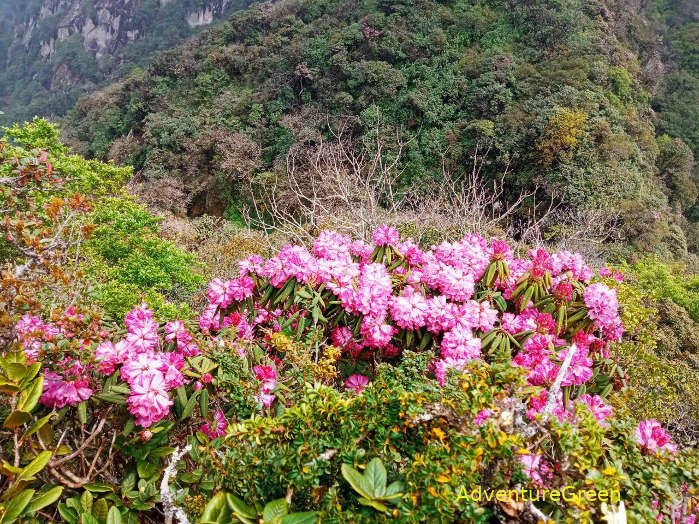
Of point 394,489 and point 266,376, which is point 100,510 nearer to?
point 266,376

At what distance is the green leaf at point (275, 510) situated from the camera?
0.84m

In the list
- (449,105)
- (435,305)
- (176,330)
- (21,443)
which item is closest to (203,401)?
(176,330)

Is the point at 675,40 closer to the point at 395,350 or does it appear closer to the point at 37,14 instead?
the point at 395,350

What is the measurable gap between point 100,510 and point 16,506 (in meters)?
0.22

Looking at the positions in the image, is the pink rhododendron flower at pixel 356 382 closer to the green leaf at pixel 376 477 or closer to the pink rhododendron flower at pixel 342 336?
the pink rhododendron flower at pixel 342 336

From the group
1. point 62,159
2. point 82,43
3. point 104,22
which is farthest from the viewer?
point 82,43

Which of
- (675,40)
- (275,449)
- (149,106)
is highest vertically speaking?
(675,40)

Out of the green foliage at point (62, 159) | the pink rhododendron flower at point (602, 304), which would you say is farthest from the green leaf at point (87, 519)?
the green foliage at point (62, 159)

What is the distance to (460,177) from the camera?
42.8 ft

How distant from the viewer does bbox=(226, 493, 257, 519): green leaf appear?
0.87 meters

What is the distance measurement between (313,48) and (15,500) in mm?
19440

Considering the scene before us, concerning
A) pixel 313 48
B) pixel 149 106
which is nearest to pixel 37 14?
pixel 149 106

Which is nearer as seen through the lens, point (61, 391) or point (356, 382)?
point (61, 391)

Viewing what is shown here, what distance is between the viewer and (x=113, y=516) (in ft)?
3.43
